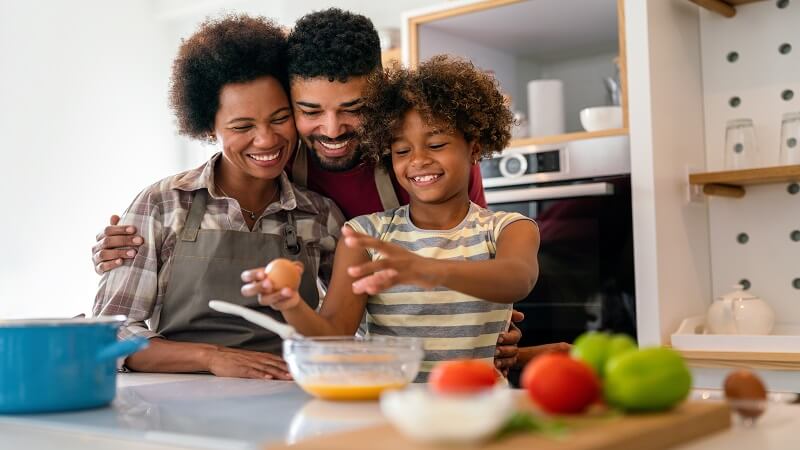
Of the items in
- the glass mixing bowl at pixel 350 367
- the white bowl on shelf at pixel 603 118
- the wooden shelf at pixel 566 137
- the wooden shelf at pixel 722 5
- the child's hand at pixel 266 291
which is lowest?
the glass mixing bowl at pixel 350 367

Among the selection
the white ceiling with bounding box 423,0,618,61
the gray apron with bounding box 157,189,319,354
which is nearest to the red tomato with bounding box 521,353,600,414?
the gray apron with bounding box 157,189,319,354

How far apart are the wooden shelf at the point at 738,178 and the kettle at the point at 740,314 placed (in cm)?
28

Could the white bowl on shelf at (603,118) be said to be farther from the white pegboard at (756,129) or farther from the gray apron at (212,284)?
the gray apron at (212,284)

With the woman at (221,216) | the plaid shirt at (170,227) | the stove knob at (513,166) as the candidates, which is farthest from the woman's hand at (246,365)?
the stove knob at (513,166)

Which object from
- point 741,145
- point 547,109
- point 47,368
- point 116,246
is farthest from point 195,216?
point 741,145

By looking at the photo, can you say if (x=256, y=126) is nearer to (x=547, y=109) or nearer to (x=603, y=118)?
(x=603, y=118)

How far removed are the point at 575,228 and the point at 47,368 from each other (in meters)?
1.77

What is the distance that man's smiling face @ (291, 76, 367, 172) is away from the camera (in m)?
1.68

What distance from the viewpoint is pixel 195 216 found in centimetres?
168

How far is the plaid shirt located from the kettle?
1.14 metres

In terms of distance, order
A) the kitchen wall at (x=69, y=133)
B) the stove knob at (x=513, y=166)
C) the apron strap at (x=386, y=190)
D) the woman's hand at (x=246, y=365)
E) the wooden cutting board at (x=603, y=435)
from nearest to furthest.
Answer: the wooden cutting board at (x=603, y=435)
the woman's hand at (x=246, y=365)
the apron strap at (x=386, y=190)
the stove knob at (x=513, y=166)
the kitchen wall at (x=69, y=133)

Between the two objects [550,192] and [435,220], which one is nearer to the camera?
[435,220]

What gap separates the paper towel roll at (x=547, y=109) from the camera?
275cm

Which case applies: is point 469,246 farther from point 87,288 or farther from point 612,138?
point 87,288
